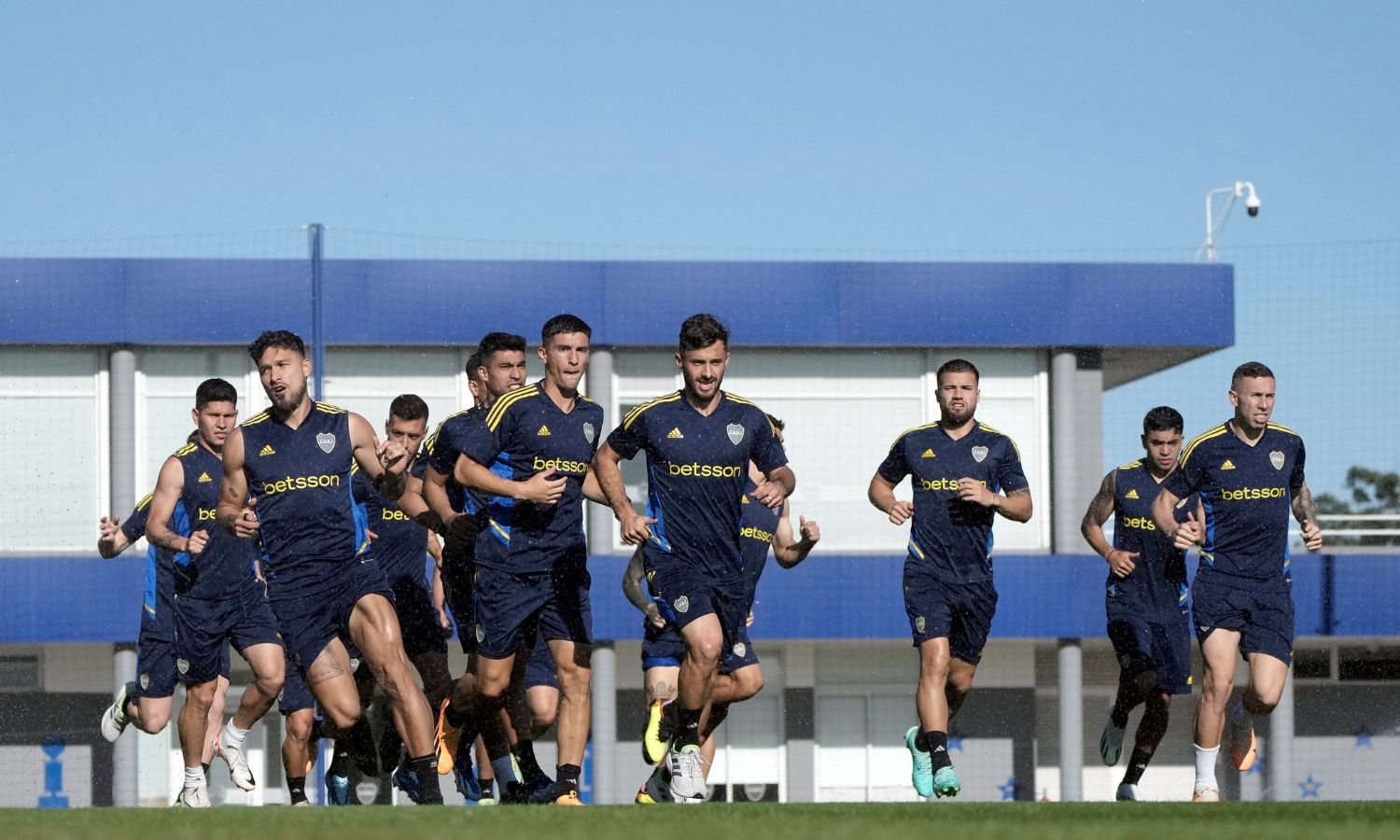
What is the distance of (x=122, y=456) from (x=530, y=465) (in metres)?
15.4

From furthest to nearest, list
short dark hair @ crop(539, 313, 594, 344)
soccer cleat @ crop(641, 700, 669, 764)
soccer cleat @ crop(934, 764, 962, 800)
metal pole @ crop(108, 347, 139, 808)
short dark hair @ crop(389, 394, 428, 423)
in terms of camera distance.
A: metal pole @ crop(108, 347, 139, 808), short dark hair @ crop(389, 394, 428, 423), soccer cleat @ crop(934, 764, 962, 800), soccer cleat @ crop(641, 700, 669, 764), short dark hair @ crop(539, 313, 594, 344)

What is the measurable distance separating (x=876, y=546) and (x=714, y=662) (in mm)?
15691

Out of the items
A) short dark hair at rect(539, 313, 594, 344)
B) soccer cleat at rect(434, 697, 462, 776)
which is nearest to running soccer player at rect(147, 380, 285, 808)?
soccer cleat at rect(434, 697, 462, 776)

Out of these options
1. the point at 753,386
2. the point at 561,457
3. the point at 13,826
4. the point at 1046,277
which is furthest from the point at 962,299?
the point at 13,826

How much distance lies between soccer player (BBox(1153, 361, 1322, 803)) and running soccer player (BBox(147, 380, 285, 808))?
5605 millimetres

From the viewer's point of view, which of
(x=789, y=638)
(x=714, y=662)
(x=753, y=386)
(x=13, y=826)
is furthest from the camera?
(x=753, y=386)

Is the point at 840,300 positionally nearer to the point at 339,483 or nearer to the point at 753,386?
the point at 753,386

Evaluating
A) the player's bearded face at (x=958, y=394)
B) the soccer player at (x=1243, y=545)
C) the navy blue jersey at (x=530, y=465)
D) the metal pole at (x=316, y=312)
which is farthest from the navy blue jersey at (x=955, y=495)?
the metal pole at (x=316, y=312)

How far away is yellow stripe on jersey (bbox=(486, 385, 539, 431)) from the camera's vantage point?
10891 mm

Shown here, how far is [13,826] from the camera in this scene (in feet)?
26.0

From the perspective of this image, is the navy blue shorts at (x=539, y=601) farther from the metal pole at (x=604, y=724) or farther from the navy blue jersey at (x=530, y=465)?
the metal pole at (x=604, y=724)

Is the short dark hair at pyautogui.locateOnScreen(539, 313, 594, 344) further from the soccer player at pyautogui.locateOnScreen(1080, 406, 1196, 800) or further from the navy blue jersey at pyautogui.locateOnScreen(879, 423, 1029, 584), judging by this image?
the soccer player at pyautogui.locateOnScreen(1080, 406, 1196, 800)

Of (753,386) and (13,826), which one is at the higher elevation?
(753,386)

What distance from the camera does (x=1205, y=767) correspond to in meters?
12.1
